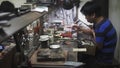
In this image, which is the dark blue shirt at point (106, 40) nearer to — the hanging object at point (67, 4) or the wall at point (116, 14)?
the wall at point (116, 14)

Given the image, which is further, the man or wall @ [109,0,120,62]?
wall @ [109,0,120,62]

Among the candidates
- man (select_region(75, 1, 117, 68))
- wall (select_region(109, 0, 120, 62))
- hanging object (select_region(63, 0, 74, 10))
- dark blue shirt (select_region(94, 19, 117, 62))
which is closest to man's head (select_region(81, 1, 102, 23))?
man (select_region(75, 1, 117, 68))

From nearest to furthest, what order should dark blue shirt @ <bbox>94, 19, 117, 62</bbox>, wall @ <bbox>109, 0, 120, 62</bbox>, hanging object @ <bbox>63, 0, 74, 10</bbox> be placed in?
dark blue shirt @ <bbox>94, 19, 117, 62</bbox>, wall @ <bbox>109, 0, 120, 62</bbox>, hanging object @ <bbox>63, 0, 74, 10</bbox>

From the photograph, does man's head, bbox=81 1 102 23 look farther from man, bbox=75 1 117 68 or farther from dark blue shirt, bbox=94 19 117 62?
dark blue shirt, bbox=94 19 117 62

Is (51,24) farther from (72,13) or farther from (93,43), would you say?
(93,43)

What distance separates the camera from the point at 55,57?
2.55 metres

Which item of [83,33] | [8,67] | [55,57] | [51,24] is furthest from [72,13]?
[8,67]

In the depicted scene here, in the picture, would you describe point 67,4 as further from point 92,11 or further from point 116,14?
point 92,11

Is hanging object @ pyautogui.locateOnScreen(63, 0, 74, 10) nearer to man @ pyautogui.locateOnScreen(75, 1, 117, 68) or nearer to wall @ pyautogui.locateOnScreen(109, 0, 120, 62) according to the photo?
wall @ pyautogui.locateOnScreen(109, 0, 120, 62)

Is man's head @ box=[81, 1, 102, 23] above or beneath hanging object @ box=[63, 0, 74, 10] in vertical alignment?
beneath

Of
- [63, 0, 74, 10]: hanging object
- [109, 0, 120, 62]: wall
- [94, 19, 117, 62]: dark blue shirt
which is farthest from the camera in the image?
[63, 0, 74, 10]: hanging object

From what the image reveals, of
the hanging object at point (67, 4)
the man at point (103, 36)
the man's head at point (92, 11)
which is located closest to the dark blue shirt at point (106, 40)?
the man at point (103, 36)

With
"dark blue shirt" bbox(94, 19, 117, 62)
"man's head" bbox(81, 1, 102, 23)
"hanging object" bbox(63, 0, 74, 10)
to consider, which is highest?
"hanging object" bbox(63, 0, 74, 10)

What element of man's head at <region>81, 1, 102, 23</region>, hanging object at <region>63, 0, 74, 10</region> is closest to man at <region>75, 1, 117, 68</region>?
man's head at <region>81, 1, 102, 23</region>
